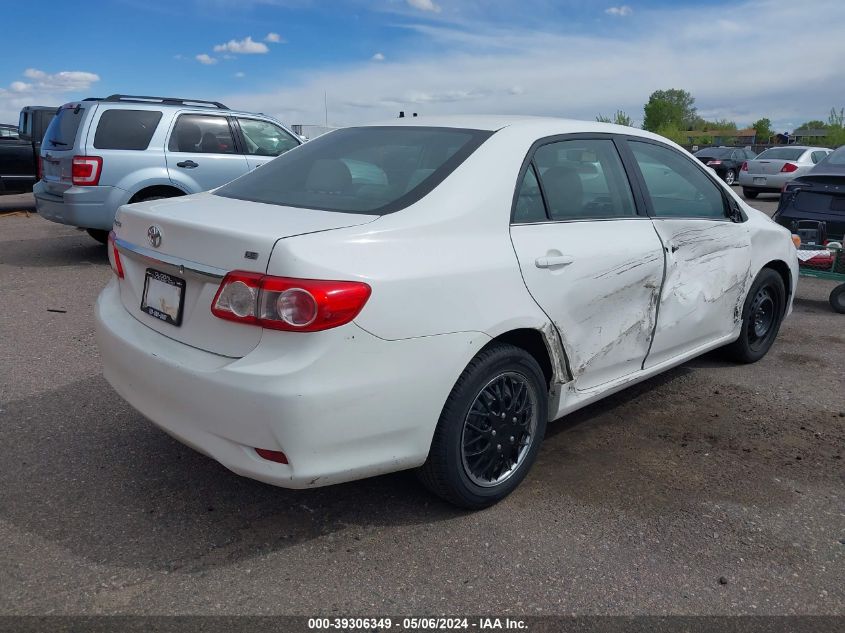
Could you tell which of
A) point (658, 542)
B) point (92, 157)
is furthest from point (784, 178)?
point (658, 542)

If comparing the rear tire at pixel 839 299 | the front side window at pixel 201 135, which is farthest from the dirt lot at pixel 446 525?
the front side window at pixel 201 135

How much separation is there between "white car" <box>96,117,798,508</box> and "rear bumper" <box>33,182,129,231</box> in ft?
16.6

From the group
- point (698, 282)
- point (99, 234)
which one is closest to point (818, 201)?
point (698, 282)

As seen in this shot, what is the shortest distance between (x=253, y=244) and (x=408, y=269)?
55 centimetres

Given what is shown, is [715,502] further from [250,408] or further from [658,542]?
[250,408]

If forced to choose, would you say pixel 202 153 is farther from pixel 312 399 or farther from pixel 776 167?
pixel 776 167

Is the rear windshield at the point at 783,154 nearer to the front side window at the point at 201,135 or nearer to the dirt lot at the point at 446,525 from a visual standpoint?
the front side window at the point at 201,135

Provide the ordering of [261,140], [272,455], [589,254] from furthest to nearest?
[261,140], [589,254], [272,455]

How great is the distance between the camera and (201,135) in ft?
29.2

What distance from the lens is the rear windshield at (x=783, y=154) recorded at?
18.8 m

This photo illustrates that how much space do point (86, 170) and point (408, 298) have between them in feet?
21.9

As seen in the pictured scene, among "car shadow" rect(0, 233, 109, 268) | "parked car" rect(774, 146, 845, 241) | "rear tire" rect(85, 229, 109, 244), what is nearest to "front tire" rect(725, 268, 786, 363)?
"parked car" rect(774, 146, 845, 241)

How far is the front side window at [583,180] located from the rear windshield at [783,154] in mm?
17334

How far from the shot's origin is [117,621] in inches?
94.0
